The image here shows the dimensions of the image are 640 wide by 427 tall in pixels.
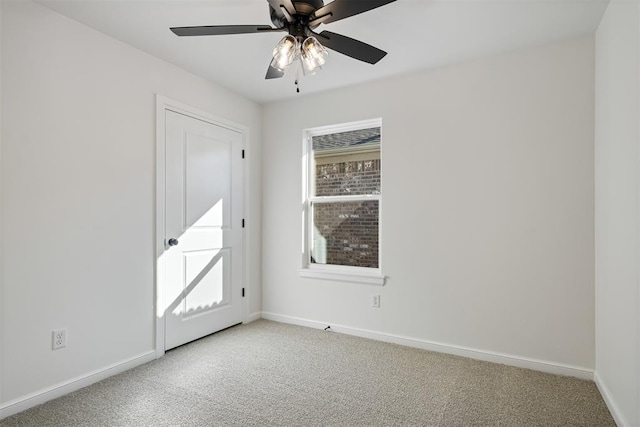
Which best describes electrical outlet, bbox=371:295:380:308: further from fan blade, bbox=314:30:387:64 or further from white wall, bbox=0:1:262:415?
fan blade, bbox=314:30:387:64

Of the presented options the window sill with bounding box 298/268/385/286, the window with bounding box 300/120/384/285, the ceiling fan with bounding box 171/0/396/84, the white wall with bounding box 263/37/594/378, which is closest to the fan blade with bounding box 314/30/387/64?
the ceiling fan with bounding box 171/0/396/84

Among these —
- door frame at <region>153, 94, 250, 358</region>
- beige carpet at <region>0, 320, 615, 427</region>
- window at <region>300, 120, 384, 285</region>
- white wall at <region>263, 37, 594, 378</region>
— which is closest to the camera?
beige carpet at <region>0, 320, 615, 427</region>

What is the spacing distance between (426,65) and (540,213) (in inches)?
58.1

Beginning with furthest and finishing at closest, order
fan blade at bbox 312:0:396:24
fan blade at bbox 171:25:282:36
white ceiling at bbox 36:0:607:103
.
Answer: white ceiling at bbox 36:0:607:103
fan blade at bbox 171:25:282:36
fan blade at bbox 312:0:396:24

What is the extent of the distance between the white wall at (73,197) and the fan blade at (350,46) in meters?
1.63

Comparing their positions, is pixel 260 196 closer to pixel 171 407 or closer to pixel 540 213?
pixel 171 407

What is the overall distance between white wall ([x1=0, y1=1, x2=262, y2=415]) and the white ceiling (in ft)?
0.76

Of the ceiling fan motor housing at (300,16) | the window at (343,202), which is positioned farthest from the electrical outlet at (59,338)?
the ceiling fan motor housing at (300,16)

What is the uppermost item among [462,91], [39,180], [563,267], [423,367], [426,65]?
[426,65]

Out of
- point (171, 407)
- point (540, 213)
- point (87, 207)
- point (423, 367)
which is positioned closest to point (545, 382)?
point (423, 367)

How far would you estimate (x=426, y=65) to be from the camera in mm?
2924

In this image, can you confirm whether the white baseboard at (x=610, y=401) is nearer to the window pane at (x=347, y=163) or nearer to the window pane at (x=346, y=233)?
→ the window pane at (x=346, y=233)

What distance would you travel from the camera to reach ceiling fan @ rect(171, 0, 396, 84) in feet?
5.27

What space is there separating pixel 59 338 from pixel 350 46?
8.18 feet
